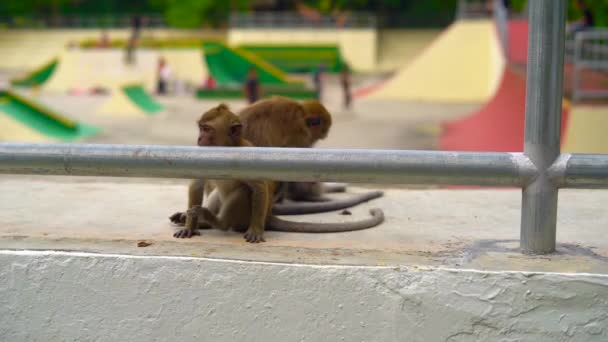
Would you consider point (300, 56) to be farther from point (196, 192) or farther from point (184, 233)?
point (184, 233)

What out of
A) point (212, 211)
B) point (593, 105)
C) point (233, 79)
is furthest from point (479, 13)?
point (212, 211)

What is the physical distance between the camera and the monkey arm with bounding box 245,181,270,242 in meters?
3.17

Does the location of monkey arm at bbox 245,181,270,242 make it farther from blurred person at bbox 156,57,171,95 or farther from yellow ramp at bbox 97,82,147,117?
blurred person at bbox 156,57,171,95

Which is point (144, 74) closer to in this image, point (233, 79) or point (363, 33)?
point (233, 79)

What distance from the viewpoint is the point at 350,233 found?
323 centimetres

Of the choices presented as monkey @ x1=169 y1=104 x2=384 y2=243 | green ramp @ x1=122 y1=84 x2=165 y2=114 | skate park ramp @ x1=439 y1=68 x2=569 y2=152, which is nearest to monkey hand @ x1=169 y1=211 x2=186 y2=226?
monkey @ x1=169 y1=104 x2=384 y2=243

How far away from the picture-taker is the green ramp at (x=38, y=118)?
645 inches

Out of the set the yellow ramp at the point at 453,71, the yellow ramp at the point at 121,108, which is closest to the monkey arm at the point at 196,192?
the yellow ramp at the point at 121,108

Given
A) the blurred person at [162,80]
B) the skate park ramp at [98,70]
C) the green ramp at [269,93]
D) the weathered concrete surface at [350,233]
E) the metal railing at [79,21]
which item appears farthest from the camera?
the metal railing at [79,21]

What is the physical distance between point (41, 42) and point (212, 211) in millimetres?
47632

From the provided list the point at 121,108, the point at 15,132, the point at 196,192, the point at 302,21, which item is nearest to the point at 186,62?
the point at 302,21

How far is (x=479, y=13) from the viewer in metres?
30.1

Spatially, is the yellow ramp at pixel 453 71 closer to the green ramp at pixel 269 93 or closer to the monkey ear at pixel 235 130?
the green ramp at pixel 269 93

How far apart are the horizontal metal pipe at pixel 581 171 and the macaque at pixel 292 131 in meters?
1.69
